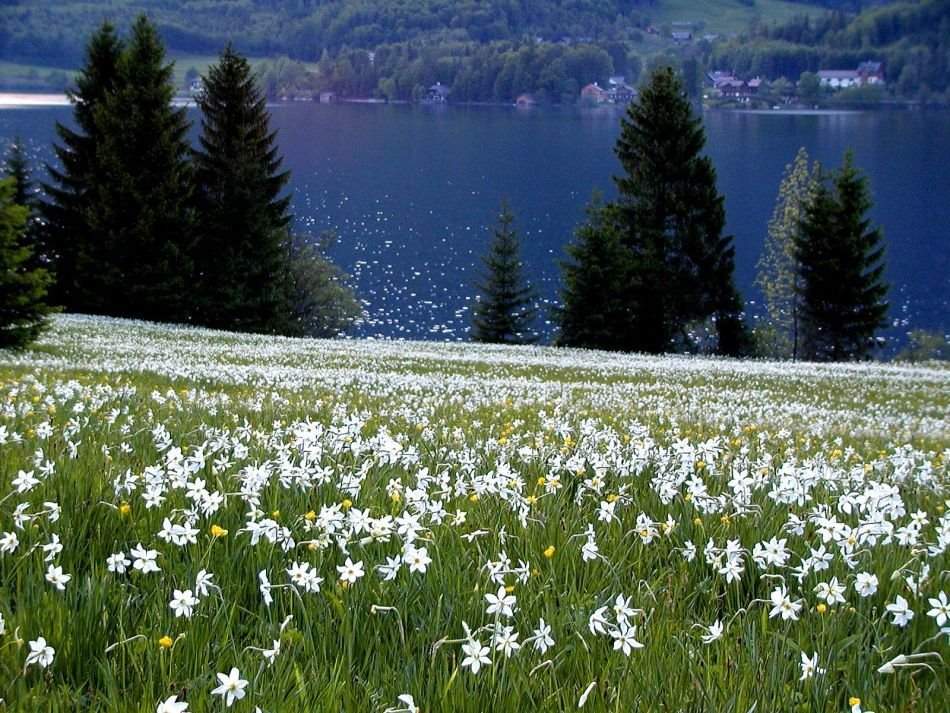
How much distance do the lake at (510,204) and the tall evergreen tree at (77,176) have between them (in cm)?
2937

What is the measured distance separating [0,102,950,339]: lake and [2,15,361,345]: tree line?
22106 millimetres

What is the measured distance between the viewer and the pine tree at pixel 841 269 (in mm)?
52500

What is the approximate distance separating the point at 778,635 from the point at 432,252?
10101 cm

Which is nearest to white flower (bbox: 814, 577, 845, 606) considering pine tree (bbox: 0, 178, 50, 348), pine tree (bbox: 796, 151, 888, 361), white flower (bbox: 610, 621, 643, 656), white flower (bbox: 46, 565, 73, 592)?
white flower (bbox: 610, 621, 643, 656)

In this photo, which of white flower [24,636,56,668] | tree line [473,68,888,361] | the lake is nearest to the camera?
white flower [24,636,56,668]

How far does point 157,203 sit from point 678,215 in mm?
32204

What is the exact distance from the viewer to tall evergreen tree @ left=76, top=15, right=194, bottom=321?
4603 cm

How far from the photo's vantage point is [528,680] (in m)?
2.40

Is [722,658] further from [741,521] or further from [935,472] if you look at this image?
[935,472]

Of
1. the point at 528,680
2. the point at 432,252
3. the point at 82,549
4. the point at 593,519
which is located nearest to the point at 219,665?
the point at 528,680

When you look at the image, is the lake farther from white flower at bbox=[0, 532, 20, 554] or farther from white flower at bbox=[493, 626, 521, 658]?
white flower at bbox=[493, 626, 521, 658]

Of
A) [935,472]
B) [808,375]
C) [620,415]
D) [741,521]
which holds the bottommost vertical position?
[808,375]

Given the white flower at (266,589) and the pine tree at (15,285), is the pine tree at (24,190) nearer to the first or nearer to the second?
the pine tree at (15,285)

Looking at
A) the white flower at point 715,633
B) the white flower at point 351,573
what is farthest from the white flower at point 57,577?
the white flower at point 715,633
